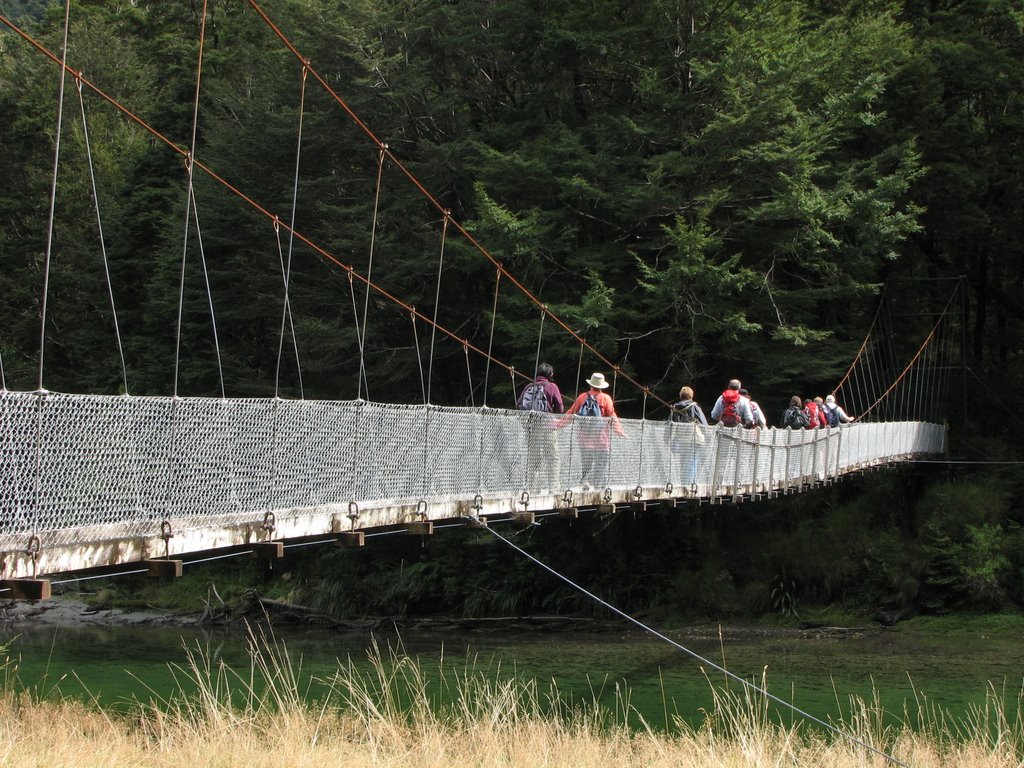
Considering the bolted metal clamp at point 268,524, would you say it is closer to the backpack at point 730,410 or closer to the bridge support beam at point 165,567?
the bridge support beam at point 165,567

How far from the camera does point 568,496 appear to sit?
855cm

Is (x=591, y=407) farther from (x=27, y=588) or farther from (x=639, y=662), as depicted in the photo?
(x=27, y=588)

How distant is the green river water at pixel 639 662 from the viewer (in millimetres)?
10625

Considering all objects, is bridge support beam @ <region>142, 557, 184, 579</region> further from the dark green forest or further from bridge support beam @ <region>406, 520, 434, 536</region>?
the dark green forest

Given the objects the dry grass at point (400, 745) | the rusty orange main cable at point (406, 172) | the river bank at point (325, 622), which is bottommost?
the river bank at point (325, 622)

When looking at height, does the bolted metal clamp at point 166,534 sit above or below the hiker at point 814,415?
below

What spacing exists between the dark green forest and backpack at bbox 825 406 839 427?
53.7 inches

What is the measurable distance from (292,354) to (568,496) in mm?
12157

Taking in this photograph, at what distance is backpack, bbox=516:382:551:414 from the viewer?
8836 mm

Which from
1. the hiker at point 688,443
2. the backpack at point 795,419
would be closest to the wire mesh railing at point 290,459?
the hiker at point 688,443

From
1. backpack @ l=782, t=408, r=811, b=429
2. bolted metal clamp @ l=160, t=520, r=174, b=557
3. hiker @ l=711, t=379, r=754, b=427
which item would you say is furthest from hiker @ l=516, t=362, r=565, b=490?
backpack @ l=782, t=408, r=811, b=429

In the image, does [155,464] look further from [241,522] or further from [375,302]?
[375,302]

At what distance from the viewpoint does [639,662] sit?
1282 cm

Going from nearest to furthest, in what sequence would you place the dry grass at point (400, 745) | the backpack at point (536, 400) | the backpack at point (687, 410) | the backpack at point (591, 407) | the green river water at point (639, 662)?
the dry grass at point (400, 745), the backpack at point (536, 400), the backpack at point (591, 407), the green river water at point (639, 662), the backpack at point (687, 410)
